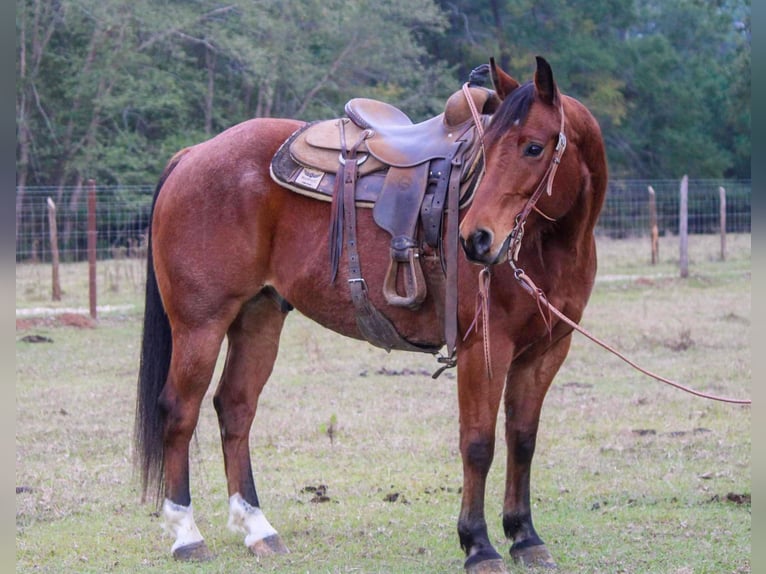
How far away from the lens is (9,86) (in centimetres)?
140

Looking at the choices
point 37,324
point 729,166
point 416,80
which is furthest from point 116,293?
point 729,166

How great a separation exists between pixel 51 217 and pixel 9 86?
12739 mm

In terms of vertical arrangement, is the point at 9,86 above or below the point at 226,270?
above

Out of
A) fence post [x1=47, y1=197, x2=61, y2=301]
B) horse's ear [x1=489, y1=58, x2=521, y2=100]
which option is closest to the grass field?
horse's ear [x1=489, y1=58, x2=521, y2=100]

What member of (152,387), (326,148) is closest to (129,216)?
(152,387)

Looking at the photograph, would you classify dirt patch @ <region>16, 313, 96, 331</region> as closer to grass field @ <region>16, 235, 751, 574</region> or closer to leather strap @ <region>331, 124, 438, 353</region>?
grass field @ <region>16, 235, 751, 574</region>

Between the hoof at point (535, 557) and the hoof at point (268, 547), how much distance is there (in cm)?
107

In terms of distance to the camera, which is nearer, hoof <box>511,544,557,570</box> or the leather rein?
the leather rein

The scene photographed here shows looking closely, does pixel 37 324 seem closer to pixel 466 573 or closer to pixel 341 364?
pixel 341 364

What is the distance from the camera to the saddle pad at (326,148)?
14.3ft

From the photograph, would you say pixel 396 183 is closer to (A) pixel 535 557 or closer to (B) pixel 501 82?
(B) pixel 501 82

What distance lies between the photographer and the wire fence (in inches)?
660

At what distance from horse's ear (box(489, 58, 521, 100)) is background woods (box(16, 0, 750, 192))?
1736 centimetres

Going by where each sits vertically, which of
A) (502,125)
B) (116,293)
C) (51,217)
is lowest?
(116,293)
